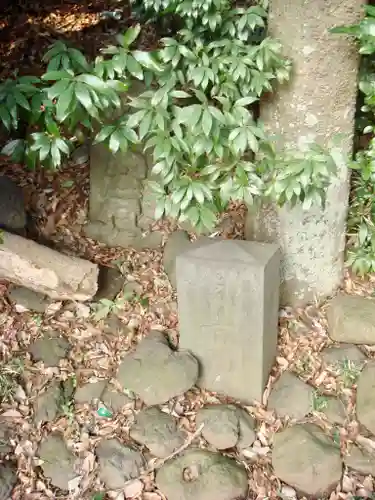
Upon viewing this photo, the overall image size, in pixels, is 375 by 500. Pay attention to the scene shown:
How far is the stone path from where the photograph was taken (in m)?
2.88

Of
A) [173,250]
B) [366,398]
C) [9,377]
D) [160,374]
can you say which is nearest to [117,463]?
[160,374]

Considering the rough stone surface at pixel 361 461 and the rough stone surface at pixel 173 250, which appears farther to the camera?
the rough stone surface at pixel 173 250

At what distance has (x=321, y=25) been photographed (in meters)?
3.04

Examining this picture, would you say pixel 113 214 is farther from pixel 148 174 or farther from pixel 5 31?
pixel 5 31

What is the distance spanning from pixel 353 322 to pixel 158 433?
4.15 ft

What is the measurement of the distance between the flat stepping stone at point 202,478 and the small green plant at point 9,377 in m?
0.95

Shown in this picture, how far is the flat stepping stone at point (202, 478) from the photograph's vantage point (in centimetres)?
281

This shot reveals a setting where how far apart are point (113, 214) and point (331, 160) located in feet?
5.58

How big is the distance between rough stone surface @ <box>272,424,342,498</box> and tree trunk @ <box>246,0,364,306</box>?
0.94 m

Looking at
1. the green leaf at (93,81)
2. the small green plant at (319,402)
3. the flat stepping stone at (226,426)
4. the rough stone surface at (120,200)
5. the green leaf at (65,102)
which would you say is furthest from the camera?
the rough stone surface at (120,200)

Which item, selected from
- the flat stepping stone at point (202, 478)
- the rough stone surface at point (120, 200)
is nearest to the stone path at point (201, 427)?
the flat stepping stone at point (202, 478)

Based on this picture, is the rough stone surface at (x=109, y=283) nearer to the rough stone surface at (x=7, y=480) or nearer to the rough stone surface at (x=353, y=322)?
the rough stone surface at (x=7, y=480)

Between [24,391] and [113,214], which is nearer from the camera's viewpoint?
[24,391]

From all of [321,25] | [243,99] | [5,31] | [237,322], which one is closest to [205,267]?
[237,322]
